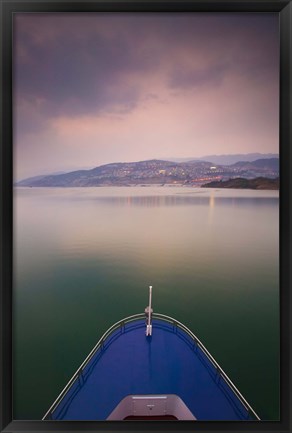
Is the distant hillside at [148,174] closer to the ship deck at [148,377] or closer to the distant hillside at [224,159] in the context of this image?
the distant hillside at [224,159]

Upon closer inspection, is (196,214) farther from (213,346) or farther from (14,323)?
(14,323)

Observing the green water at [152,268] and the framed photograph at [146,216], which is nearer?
the framed photograph at [146,216]

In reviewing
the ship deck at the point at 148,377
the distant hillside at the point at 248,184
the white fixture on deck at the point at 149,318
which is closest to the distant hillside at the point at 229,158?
the distant hillside at the point at 248,184

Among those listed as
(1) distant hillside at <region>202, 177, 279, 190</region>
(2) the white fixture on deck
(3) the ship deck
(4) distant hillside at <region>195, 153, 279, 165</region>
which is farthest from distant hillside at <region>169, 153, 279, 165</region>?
(3) the ship deck

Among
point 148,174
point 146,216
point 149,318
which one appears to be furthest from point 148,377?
point 148,174

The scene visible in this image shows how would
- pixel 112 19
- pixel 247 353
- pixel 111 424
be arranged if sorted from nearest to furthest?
1. pixel 111 424
2. pixel 112 19
3. pixel 247 353

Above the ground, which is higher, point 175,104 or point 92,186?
point 175,104

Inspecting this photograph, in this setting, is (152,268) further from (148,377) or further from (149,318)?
(148,377)

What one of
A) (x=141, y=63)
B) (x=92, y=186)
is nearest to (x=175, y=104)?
(x=141, y=63)
